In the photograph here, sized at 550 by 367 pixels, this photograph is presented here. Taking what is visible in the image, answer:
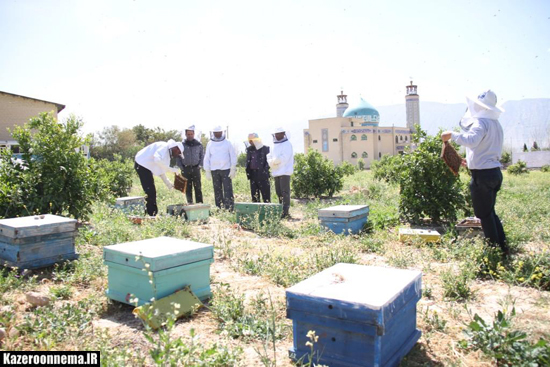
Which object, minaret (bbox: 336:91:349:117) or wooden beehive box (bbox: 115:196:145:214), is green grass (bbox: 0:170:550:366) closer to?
wooden beehive box (bbox: 115:196:145:214)

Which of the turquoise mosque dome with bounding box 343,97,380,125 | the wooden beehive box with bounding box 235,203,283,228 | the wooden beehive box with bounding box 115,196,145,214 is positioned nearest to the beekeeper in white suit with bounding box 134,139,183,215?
the wooden beehive box with bounding box 115,196,145,214

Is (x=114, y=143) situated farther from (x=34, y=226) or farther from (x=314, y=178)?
(x=34, y=226)

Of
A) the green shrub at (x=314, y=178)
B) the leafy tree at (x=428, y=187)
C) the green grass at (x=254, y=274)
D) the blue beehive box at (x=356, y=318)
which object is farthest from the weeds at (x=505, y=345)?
the green shrub at (x=314, y=178)

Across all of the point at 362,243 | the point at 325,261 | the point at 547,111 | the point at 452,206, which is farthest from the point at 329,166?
the point at 547,111

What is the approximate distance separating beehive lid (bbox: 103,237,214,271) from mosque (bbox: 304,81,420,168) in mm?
49823

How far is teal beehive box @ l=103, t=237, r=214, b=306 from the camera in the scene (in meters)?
3.43

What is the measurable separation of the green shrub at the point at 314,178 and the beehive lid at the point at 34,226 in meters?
8.76

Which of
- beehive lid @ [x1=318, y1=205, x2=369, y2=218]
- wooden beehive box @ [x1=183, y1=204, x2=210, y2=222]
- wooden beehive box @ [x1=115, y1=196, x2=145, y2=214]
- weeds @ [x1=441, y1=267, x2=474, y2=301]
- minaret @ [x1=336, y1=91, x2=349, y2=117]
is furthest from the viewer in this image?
minaret @ [x1=336, y1=91, x2=349, y2=117]

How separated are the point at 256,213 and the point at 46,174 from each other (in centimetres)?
348

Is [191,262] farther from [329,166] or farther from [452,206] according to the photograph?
[329,166]

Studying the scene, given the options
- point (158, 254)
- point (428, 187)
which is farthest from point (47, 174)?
point (428, 187)

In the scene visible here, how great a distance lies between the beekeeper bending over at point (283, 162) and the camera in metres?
9.02

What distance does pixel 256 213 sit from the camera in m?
7.32

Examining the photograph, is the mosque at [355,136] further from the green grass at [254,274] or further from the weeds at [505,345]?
the weeds at [505,345]
